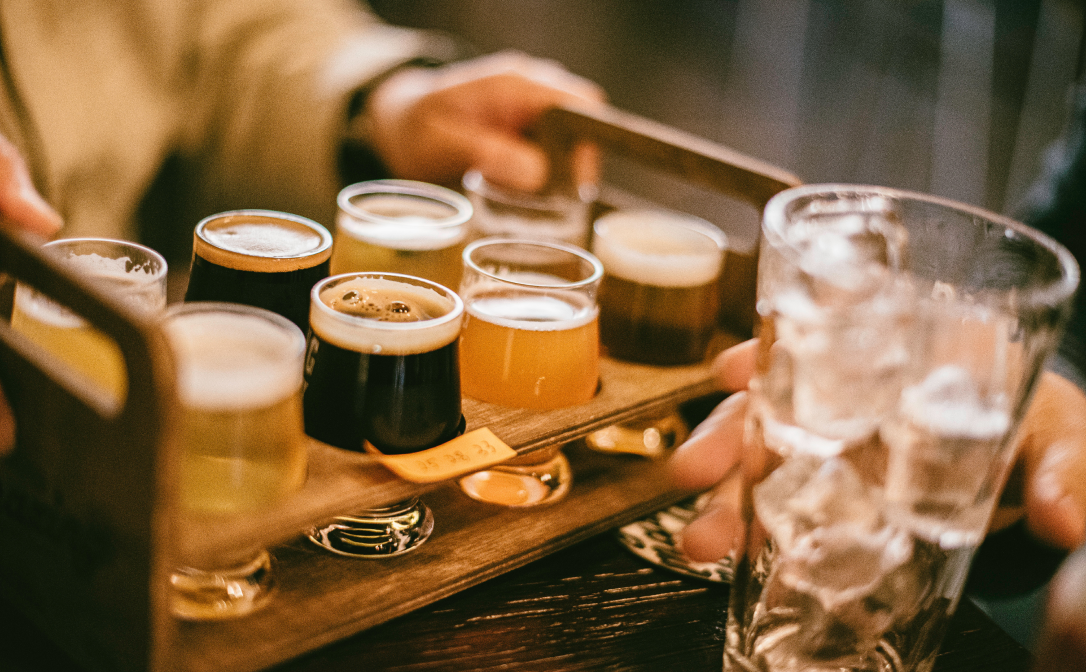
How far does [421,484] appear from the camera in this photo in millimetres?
780

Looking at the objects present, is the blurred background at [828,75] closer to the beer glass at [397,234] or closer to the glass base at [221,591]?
the beer glass at [397,234]

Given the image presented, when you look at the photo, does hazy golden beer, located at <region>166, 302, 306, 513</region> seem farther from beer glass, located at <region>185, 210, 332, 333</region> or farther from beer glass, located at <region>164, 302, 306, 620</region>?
beer glass, located at <region>185, 210, 332, 333</region>

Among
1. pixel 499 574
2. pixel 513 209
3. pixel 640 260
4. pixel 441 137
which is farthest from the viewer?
pixel 441 137

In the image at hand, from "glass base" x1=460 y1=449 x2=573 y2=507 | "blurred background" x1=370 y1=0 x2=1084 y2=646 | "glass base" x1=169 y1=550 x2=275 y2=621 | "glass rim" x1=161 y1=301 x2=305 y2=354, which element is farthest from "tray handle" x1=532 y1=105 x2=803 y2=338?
"blurred background" x1=370 y1=0 x2=1084 y2=646

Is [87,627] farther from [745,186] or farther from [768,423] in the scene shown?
[745,186]

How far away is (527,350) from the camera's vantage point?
0.94 m

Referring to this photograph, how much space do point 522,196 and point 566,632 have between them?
82 cm

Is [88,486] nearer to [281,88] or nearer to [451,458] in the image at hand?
[451,458]

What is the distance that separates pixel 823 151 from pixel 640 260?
3.24 meters

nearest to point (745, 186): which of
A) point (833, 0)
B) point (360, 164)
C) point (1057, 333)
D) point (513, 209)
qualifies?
point (513, 209)

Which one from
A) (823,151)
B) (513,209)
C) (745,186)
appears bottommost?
(823,151)

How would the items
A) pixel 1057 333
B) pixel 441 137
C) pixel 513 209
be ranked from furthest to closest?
pixel 441 137, pixel 513 209, pixel 1057 333

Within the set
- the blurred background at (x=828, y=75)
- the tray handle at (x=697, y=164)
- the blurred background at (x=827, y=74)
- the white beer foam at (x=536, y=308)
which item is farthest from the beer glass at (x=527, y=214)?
the blurred background at (x=827, y=74)

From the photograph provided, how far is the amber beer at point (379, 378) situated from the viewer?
2.63 feet
